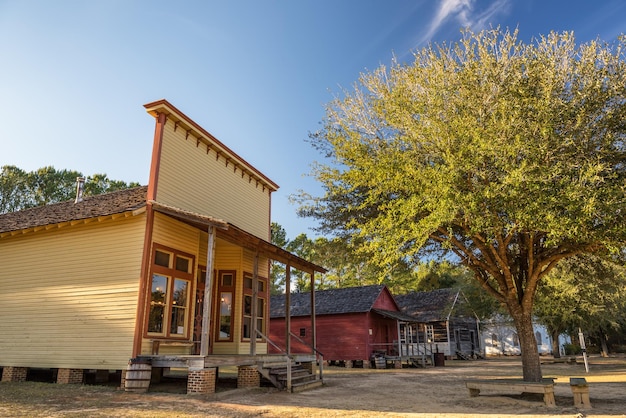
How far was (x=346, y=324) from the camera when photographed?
95.6 feet

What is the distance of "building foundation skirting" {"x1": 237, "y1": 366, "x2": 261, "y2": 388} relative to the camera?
42.7ft

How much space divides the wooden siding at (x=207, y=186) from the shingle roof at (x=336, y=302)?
12730mm

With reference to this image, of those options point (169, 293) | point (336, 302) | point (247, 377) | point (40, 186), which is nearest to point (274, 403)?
point (247, 377)

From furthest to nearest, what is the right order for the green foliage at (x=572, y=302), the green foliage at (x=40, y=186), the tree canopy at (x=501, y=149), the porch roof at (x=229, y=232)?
the green foliage at (x=40, y=186) → the green foliage at (x=572, y=302) → the porch roof at (x=229, y=232) → the tree canopy at (x=501, y=149)

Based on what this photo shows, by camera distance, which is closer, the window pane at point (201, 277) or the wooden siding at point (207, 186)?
the wooden siding at point (207, 186)

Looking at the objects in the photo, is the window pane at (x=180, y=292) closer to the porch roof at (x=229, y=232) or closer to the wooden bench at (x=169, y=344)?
the wooden bench at (x=169, y=344)

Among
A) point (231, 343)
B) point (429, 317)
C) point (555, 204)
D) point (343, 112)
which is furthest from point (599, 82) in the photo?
point (429, 317)

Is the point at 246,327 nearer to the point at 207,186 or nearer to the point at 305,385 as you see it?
the point at 305,385

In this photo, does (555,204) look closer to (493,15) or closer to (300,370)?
(493,15)

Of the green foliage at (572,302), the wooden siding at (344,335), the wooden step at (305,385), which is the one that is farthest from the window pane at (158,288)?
the green foliage at (572,302)

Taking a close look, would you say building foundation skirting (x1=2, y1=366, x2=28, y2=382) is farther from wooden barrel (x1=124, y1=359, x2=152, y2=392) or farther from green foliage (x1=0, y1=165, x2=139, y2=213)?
green foliage (x1=0, y1=165, x2=139, y2=213)

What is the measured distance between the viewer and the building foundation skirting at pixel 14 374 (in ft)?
42.3

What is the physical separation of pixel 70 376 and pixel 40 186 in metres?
31.1

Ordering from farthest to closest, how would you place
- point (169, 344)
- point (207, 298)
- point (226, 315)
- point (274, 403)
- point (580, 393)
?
point (226, 315) → point (169, 344) → point (207, 298) → point (274, 403) → point (580, 393)
